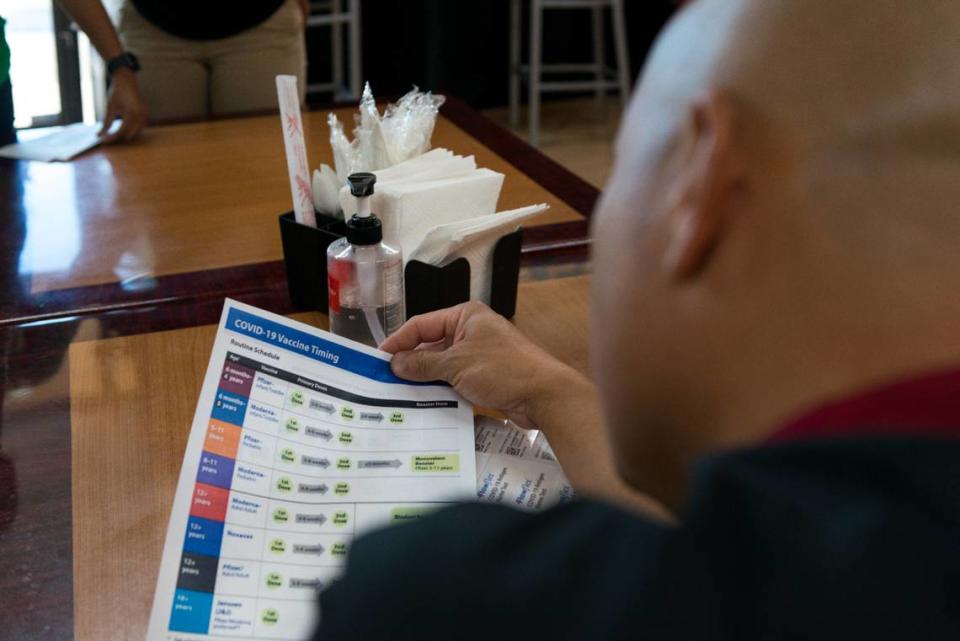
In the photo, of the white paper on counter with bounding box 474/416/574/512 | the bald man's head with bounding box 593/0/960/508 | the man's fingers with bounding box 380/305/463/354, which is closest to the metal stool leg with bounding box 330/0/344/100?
the man's fingers with bounding box 380/305/463/354

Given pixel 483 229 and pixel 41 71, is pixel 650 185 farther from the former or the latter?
pixel 41 71

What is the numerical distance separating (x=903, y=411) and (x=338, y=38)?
138 inches

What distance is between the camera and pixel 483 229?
3.41 feet

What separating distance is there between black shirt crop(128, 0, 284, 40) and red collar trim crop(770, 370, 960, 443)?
1917 mm

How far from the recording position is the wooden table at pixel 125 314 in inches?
30.1

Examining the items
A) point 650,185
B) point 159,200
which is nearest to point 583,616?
point 650,185

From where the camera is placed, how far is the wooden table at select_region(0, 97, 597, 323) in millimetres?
1209

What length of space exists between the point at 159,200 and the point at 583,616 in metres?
1.17

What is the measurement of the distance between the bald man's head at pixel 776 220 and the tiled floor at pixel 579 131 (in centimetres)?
312

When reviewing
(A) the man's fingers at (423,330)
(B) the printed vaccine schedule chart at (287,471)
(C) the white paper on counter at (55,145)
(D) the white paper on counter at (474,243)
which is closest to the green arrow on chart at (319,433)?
(B) the printed vaccine schedule chart at (287,471)

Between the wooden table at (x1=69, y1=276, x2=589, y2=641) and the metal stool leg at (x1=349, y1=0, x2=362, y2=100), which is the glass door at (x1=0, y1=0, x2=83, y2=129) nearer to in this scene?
the metal stool leg at (x1=349, y1=0, x2=362, y2=100)

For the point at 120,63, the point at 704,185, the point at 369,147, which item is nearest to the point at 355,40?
the point at 120,63

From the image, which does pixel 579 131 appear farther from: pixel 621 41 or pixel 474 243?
pixel 474 243

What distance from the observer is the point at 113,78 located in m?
1.80
